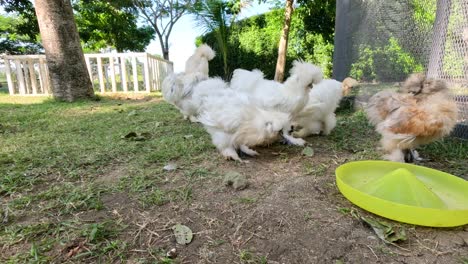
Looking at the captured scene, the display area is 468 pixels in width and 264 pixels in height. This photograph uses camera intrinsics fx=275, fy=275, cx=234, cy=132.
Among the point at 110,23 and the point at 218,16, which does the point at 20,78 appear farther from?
the point at 110,23

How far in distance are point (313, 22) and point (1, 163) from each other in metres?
9.56

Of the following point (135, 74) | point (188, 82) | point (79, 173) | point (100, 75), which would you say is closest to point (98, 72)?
point (100, 75)

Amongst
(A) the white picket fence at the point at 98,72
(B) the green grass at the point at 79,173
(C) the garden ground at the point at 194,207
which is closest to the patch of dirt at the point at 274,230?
(C) the garden ground at the point at 194,207

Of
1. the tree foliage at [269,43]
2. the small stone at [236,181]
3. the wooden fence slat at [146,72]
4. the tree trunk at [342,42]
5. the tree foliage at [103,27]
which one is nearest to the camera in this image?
the small stone at [236,181]

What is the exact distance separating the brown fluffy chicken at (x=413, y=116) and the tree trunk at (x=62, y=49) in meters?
6.30

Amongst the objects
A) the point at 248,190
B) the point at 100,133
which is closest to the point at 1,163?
the point at 100,133

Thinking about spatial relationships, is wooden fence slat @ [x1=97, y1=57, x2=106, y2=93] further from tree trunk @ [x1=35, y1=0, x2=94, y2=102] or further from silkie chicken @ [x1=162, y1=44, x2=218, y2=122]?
silkie chicken @ [x1=162, y1=44, x2=218, y2=122]

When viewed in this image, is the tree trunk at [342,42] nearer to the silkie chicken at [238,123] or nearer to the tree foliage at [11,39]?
the silkie chicken at [238,123]

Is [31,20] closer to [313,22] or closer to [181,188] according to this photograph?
[313,22]

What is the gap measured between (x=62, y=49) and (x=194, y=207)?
610 cm

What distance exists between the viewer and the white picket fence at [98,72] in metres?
8.44

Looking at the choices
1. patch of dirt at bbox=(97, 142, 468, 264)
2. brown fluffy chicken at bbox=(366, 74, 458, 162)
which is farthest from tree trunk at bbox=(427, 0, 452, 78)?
patch of dirt at bbox=(97, 142, 468, 264)

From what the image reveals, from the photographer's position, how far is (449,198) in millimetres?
1609

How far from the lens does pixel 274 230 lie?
1363mm
